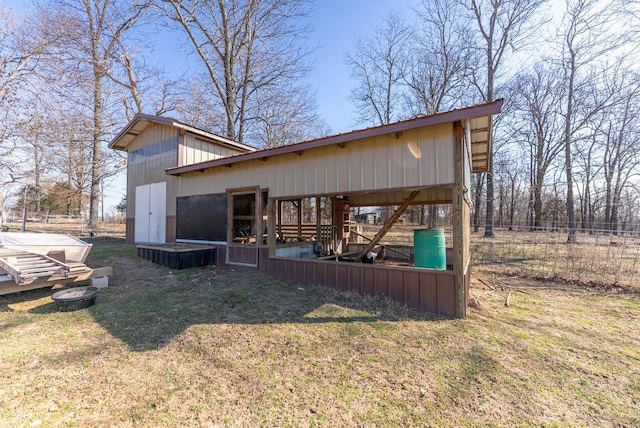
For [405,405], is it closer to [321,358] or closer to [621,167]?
[321,358]

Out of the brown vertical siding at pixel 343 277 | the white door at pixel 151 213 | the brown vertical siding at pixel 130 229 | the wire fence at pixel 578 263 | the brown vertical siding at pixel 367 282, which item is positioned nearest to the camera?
the brown vertical siding at pixel 367 282

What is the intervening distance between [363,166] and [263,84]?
14.1 metres

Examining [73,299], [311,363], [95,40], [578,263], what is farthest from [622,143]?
[95,40]

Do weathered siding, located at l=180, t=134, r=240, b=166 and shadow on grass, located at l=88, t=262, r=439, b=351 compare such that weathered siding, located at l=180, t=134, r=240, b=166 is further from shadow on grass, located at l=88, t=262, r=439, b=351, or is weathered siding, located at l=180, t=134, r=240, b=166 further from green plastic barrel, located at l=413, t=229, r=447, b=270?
green plastic barrel, located at l=413, t=229, r=447, b=270

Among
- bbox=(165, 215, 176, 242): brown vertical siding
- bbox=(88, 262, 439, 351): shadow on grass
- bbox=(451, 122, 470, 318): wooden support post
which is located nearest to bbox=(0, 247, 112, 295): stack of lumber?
bbox=(88, 262, 439, 351): shadow on grass

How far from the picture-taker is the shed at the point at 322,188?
4188mm

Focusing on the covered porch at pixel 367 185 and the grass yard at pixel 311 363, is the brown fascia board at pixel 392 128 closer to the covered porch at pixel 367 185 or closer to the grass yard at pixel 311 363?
the covered porch at pixel 367 185

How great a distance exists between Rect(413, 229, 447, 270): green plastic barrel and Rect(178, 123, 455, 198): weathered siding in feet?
3.03

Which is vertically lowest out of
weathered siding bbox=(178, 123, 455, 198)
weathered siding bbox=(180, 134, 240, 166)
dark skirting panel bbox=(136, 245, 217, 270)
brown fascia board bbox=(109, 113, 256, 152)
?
dark skirting panel bbox=(136, 245, 217, 270)

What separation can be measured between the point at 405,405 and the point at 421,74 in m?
20.4

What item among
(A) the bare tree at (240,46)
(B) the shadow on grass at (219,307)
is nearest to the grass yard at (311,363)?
(B) the shadow on grass at (219,307)

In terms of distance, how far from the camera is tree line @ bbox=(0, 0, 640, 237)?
11906 mm

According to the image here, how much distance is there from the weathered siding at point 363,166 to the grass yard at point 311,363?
207 cm

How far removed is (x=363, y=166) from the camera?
4.96 m
